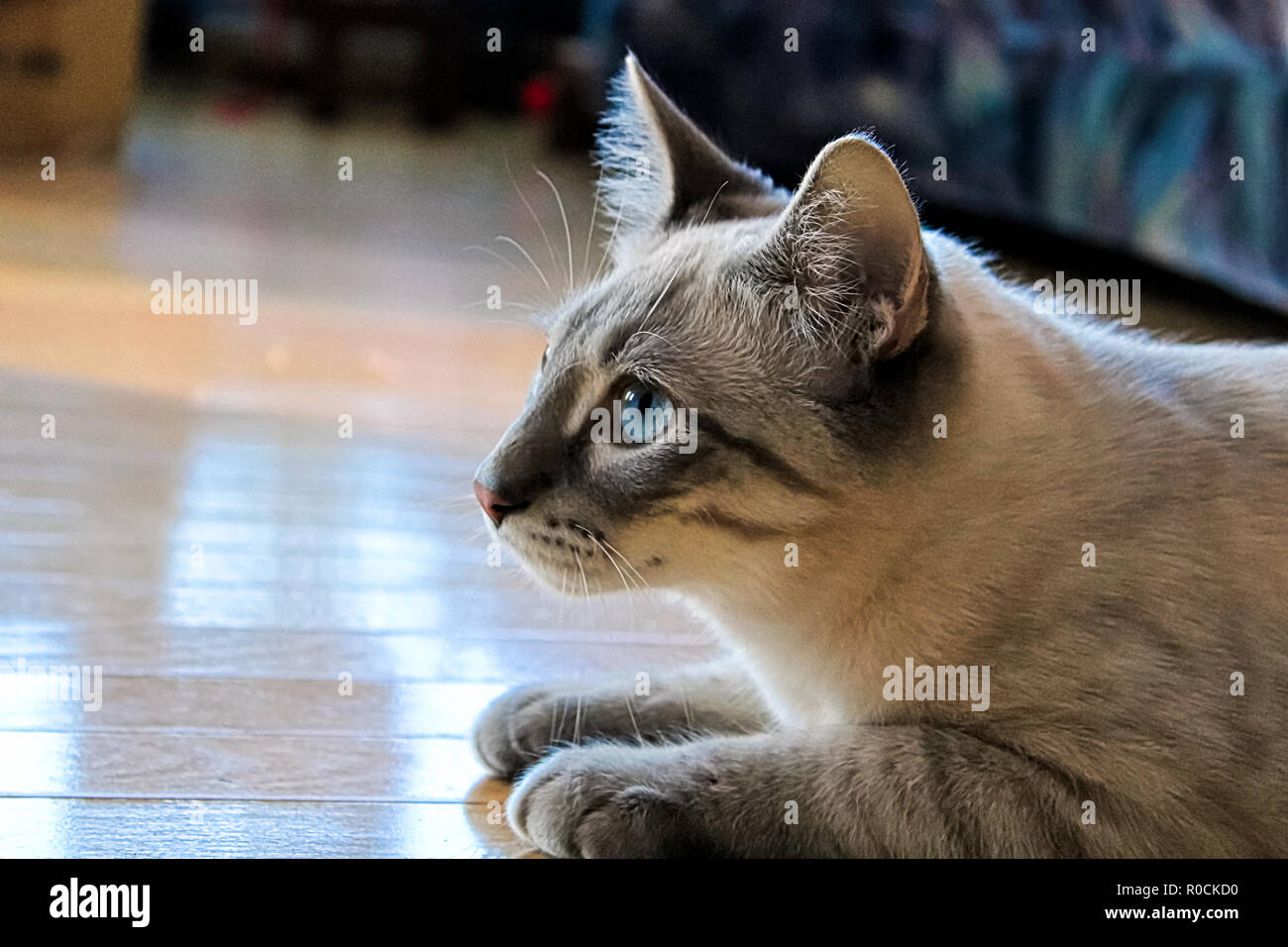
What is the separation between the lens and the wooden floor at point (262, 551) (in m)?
1.53

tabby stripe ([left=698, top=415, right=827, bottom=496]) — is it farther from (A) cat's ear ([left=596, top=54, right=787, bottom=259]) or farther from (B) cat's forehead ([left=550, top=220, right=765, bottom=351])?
(A) cat's ear ([left=596, top=54, right=787, bottom=259])

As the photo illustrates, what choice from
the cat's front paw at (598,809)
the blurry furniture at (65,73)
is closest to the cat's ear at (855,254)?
the cat's front paw at (598,809)

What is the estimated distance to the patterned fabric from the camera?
3721 millimetres

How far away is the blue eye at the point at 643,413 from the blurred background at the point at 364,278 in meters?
0.40

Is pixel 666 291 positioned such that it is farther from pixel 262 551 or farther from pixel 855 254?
pixel 262 551

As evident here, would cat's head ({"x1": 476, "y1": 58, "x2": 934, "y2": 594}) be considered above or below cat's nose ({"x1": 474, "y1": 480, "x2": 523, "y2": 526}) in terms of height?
above

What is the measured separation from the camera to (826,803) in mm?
1356

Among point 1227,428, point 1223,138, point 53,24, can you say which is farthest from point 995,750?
point 53,24

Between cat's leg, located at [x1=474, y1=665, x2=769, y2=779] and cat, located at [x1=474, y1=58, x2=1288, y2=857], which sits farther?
cat's leg, located at [x1=474, y1=665, x2=769, y2=779]

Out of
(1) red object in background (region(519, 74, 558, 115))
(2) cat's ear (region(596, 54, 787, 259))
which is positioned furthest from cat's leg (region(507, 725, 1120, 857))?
(1) red object in background (region(519, 74, 558, 115))

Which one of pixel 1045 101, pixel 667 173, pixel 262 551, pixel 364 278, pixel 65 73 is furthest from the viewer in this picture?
pixel 65 73

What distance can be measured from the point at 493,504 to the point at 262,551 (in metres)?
0.98

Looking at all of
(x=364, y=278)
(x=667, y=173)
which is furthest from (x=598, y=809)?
(x=364, y=278)
